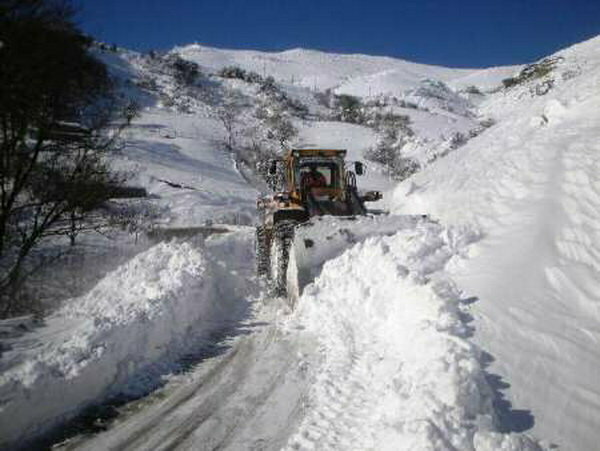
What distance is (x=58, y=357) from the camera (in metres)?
5.35

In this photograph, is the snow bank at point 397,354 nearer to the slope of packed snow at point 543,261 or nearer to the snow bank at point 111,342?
the slope of packed snow at point 543,261

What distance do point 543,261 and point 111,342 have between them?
5.39m

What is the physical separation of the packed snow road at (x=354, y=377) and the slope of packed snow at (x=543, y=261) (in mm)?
378

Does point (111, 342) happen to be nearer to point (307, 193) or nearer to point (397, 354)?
point (397, 354)

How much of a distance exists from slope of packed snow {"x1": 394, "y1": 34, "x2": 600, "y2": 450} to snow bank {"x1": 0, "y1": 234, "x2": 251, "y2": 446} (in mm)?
4019

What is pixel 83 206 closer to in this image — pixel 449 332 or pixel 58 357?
pixel 58 357

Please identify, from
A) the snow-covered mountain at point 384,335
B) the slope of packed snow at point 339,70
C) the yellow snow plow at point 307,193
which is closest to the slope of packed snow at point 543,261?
the snow-covered mountain at point 384,335

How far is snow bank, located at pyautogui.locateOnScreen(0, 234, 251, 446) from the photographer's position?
4824mm

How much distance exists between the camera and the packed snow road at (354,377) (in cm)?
397

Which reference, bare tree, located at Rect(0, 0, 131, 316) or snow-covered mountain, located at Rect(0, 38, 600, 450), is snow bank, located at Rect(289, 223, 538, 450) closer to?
snow-covered mountain, located at Rect(0, 38, 600, 450)

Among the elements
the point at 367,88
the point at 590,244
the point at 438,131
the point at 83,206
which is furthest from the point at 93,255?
the point at 367,88

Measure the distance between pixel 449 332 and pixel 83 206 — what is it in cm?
749

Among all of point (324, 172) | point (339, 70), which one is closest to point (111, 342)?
point (324, 172)

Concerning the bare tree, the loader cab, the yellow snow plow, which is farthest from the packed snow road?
the bare tree
